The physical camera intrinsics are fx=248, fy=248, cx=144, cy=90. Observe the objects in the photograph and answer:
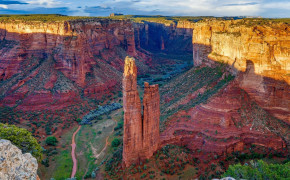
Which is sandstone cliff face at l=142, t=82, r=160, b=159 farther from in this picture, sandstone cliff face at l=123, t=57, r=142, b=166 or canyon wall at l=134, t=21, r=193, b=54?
canyon wall at l=134, t=21, r=193, b=54

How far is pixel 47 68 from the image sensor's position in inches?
2520

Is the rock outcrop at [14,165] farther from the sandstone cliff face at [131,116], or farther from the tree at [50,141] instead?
the tree at [50,141]

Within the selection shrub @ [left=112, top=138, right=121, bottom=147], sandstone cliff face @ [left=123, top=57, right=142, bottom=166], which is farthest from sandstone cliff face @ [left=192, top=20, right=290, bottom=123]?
shrub @ [left=112, top=138, right=121, bottom=147]

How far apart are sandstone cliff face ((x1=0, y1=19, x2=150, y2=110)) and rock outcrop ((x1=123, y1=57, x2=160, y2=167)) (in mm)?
32277

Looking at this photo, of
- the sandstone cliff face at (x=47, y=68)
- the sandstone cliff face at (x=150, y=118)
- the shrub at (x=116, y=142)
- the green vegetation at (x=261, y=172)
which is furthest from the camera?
the sandstone cliff face at (x=47, y=68)

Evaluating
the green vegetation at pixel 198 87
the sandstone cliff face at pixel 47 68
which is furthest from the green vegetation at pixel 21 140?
the sandstone cliff face at pixel 47 68

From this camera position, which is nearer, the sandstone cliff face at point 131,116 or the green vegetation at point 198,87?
the sandstone cliff face at point 131,116

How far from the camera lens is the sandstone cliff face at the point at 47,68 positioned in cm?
5797

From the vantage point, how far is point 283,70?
123ft

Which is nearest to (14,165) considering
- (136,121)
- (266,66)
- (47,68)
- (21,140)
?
(136,121)

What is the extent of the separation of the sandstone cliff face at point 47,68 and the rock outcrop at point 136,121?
1271 inches

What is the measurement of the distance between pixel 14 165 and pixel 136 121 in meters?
16.8

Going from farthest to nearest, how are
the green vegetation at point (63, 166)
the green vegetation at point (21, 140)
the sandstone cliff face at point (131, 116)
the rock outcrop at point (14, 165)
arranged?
the green vegetation at point (63, 166), the green vegetation at point (21, 140), the sandstone cliff face at point (131, 116), the rock outcrop at point (14, 165)

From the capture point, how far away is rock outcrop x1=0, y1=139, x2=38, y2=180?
14.1m
